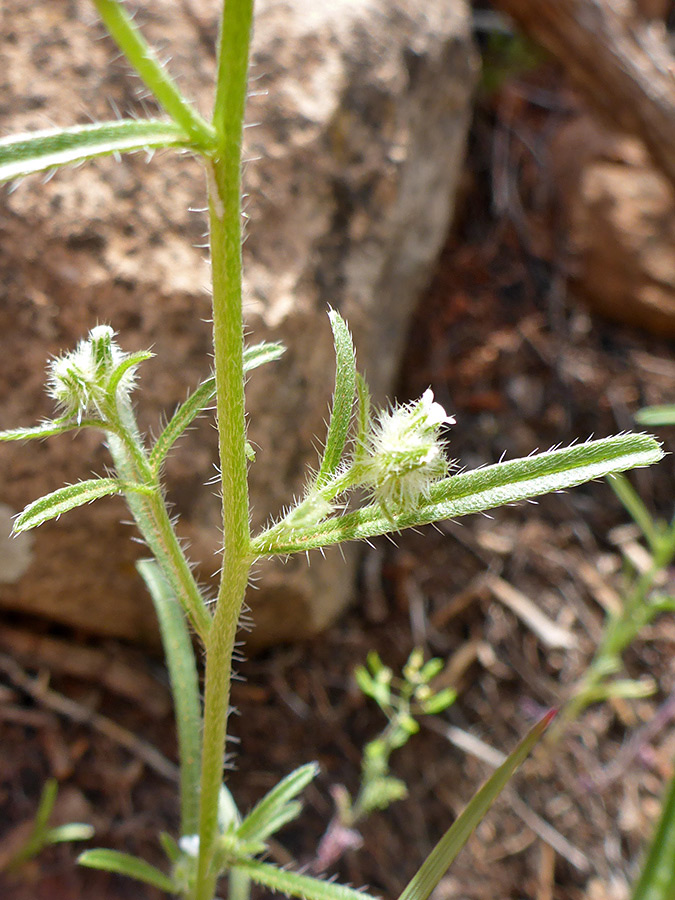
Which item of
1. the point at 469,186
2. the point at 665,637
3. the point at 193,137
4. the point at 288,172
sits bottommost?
the point at 665,637

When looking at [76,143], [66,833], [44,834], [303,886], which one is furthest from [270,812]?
[76,143]

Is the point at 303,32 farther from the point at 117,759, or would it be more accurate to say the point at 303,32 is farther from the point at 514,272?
the point at 117,759

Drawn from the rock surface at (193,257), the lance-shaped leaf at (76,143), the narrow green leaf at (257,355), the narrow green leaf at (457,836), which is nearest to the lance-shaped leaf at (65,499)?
the narrow green leaf at (257,355)

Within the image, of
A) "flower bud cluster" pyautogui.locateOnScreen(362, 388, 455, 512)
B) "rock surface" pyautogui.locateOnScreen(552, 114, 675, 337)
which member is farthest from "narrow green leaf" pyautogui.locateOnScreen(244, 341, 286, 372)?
"rock surface" pyautogui.locateOnScreen(552, 114, 675, 337)

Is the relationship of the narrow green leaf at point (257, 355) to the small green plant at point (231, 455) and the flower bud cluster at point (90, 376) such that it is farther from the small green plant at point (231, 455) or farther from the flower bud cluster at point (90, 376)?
the flower bud cluster at point (90, 376)

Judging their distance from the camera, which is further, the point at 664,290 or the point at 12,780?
the point at 664,290

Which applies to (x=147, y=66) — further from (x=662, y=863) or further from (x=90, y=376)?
(x=662, y=863)

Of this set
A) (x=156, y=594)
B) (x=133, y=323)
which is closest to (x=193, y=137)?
(x=156, y=594)
